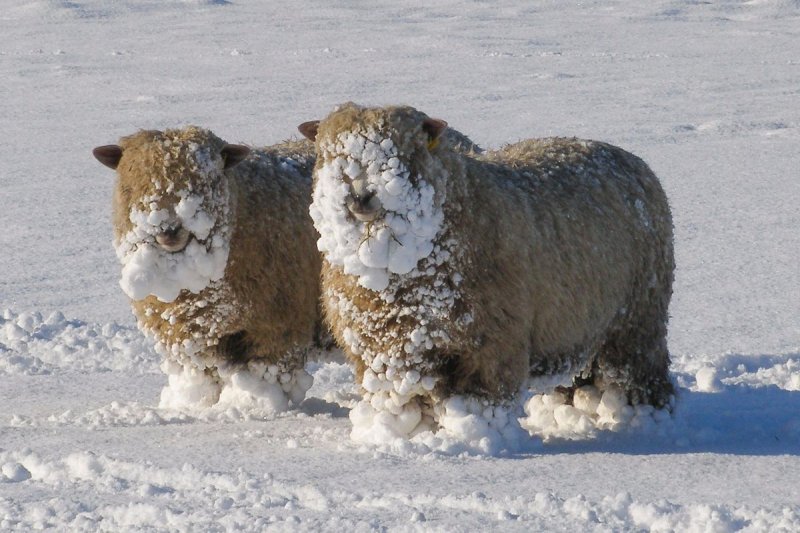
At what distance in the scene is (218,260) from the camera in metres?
6.09

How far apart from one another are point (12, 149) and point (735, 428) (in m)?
9.98

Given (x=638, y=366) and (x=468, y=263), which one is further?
(x=638, y=366)

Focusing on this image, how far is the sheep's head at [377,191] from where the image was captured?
527 cm

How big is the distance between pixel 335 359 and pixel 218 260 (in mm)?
1052

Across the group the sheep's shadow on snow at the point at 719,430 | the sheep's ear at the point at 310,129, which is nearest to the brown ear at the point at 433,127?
the sheep's ear at the point at 310,129

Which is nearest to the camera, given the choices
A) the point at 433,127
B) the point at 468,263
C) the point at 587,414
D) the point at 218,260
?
the point at 433,127

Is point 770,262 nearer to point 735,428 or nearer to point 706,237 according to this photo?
point 706,237

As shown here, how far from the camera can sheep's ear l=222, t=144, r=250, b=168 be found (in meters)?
6.24

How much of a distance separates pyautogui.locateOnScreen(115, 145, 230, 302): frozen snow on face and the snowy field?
69 centimetres

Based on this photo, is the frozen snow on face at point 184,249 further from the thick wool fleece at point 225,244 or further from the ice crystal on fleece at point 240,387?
the ice crystal on fleece at point 240,387

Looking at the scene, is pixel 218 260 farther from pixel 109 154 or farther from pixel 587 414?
pixel 587 414

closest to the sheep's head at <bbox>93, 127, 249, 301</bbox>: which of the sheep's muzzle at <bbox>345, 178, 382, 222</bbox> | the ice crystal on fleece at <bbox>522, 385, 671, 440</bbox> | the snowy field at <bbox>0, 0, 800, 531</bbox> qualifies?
the snowy field at <bbox>0, 0, 800, 531</bbox>

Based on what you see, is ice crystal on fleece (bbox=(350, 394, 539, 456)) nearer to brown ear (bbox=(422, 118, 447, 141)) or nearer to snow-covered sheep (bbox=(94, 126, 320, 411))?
snow-covered sheep (bbox=(94, 126, 320, 411))

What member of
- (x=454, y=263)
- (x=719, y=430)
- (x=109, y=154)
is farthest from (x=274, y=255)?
(x=719, y=430)
